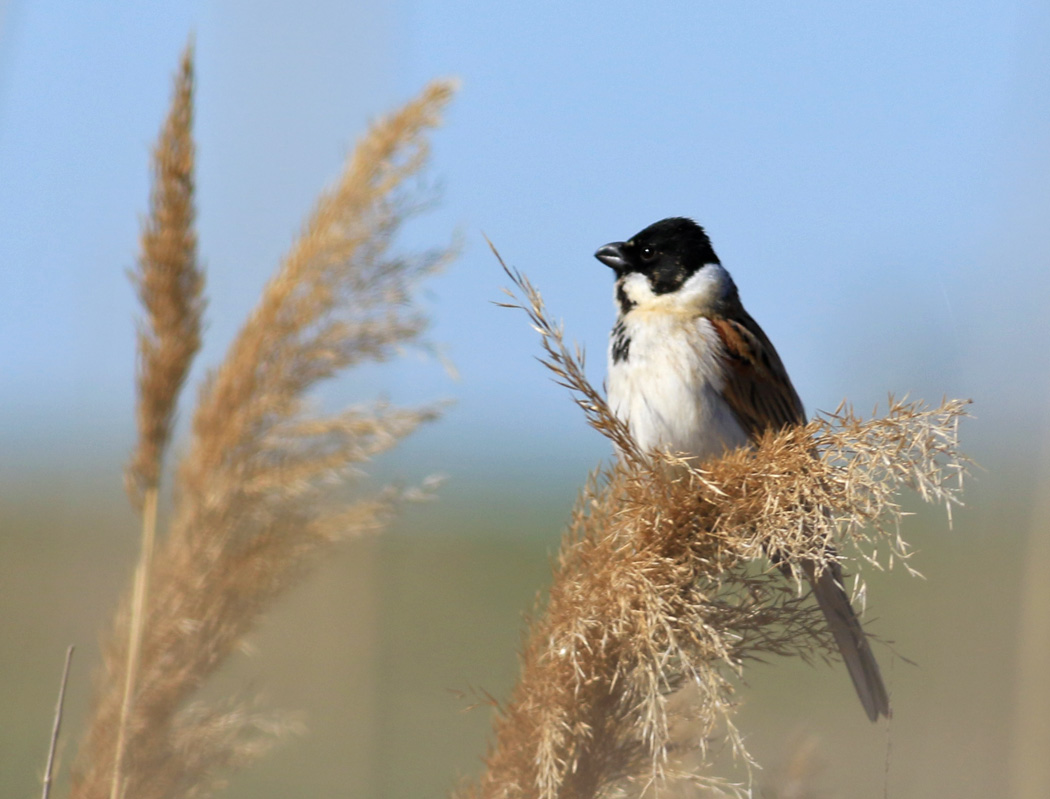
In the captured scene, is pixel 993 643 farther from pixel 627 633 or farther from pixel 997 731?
pixel 627 633

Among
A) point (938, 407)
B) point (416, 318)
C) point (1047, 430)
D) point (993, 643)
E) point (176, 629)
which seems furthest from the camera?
point (993, 643)

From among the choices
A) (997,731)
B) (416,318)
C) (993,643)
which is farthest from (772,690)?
(416,318)

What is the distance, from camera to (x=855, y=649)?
199 centimetres

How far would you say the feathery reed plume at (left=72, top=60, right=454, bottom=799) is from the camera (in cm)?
163

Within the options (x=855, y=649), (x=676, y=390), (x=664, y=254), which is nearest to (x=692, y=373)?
(x=676, y=390)

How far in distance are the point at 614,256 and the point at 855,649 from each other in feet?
4.58

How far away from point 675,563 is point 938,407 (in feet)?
1.41

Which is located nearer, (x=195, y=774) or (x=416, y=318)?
(x=195, y=774)

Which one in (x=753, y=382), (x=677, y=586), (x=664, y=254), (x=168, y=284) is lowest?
(x=677, y=586)

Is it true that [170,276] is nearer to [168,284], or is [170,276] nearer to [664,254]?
[168,284]

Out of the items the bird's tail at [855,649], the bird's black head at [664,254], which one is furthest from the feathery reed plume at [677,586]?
the bird's black head at [664,254]

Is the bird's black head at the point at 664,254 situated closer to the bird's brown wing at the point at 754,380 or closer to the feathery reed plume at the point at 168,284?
the bird's brown wing at the point at 754,380

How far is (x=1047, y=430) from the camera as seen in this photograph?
2709 mm

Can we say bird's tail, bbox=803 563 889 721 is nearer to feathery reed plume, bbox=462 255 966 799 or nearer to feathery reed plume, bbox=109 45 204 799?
feathery reed plume, bbox=462 255 966 799
